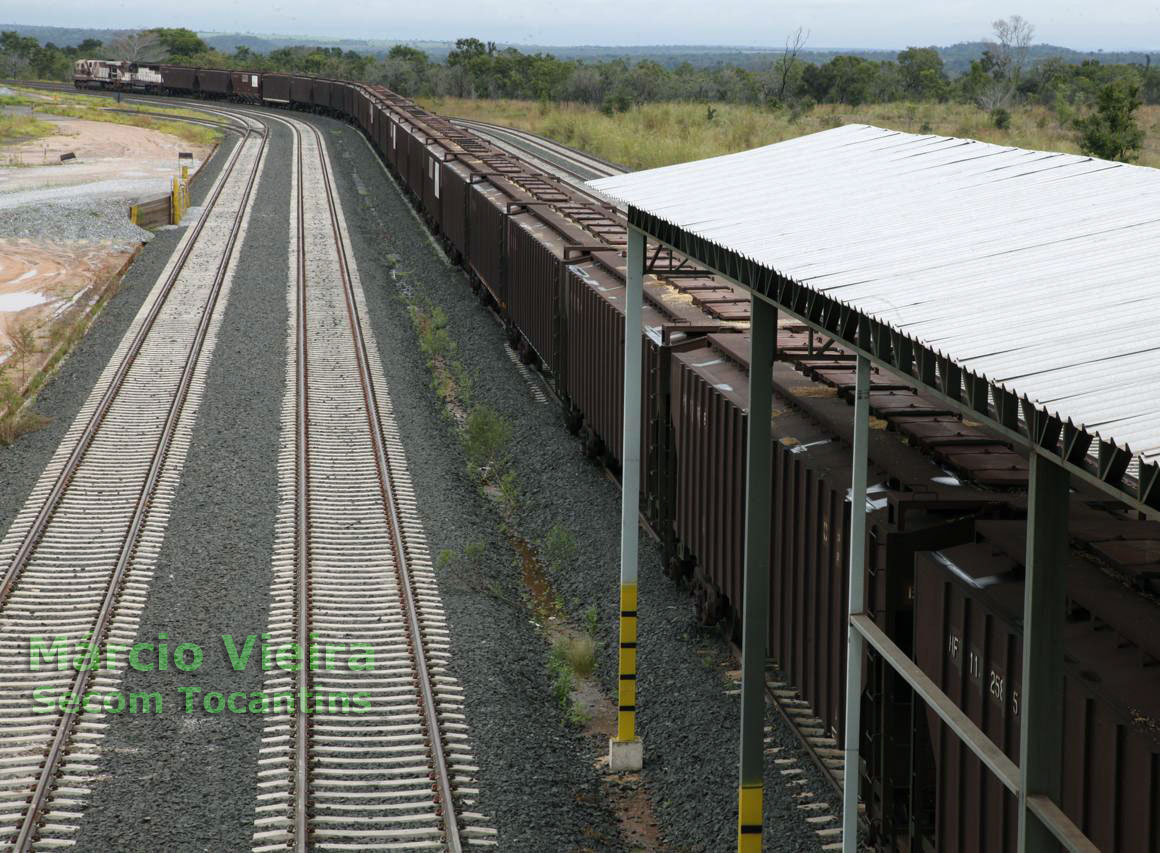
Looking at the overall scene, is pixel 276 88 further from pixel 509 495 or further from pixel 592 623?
pixel 592 623

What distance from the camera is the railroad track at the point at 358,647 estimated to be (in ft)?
34.1

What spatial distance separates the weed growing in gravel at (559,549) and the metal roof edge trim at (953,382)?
7.34 m

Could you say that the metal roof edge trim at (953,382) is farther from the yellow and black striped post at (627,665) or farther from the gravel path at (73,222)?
the gravel path at (73,222)

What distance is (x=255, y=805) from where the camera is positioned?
10.5 m

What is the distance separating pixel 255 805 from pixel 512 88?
327 feet

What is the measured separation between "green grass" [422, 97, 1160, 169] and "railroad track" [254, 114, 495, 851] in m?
40.6

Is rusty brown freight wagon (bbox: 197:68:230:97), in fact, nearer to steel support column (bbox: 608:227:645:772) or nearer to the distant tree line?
the distant tree line

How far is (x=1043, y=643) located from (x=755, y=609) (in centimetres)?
393

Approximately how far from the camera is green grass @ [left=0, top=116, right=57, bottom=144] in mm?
71938

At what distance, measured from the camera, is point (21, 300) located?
32625mm

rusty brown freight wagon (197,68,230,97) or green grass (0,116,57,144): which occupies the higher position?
rusty brown freight wagon (197,68,230,97)

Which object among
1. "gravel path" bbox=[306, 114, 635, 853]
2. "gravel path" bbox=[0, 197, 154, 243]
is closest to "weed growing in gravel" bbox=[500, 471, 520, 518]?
"gravel path" bbox=[306, 114, 635, 853]

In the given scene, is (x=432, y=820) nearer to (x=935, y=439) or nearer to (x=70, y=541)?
(x=935, y=439)

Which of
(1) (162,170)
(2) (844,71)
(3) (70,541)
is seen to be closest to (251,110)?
(1) (162,170)
